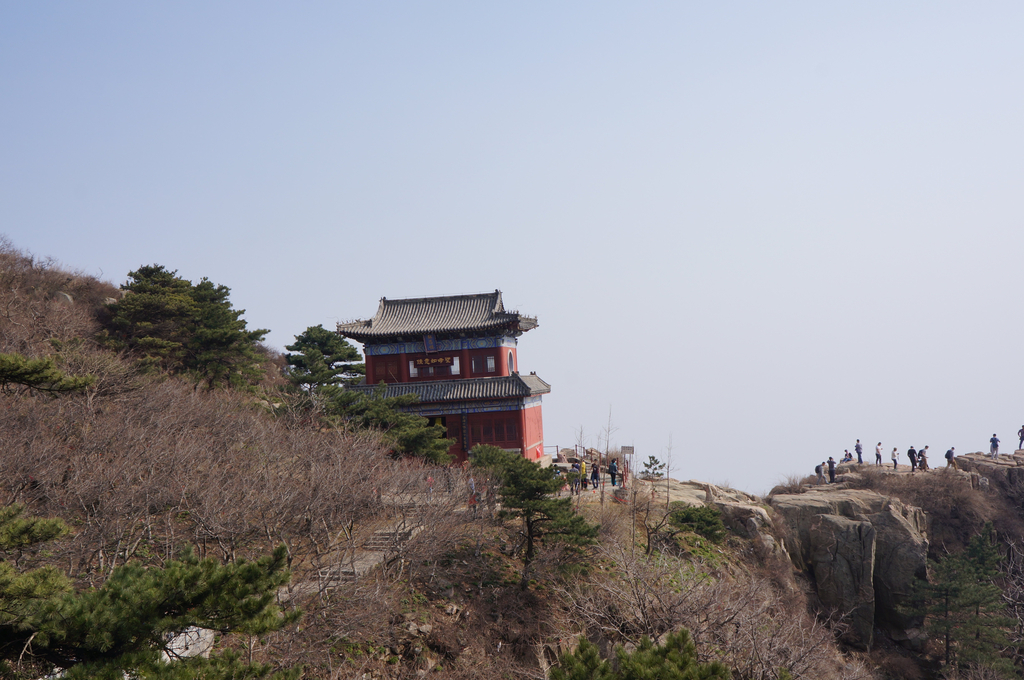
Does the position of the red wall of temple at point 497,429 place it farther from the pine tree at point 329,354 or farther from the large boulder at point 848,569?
the large boulder at point 848,569

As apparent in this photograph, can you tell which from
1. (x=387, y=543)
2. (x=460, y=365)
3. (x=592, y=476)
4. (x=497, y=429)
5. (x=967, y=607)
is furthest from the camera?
(x=460, y=365)

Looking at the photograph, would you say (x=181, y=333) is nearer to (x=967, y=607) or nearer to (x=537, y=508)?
(x=537, y=508)

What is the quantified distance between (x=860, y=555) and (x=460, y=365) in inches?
858

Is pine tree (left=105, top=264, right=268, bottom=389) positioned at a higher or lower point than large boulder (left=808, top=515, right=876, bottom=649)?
higher

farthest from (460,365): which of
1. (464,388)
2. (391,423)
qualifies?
(391,423)

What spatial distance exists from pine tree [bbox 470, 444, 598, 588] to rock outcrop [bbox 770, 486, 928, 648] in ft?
50.2

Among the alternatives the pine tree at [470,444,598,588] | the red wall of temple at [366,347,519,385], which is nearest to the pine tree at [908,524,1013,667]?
the pine tree at [470,444,598,588]

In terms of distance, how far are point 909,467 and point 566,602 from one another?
31.4 metres

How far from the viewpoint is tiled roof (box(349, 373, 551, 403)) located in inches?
1374

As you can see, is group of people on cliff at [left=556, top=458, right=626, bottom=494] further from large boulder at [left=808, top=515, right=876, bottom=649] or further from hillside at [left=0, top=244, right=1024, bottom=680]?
large boulder at [left=808, top=515, right=876, bottom=649]

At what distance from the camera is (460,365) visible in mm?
37094

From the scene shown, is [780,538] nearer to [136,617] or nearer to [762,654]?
[762,654]

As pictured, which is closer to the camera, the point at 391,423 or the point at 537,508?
the point at 537,508

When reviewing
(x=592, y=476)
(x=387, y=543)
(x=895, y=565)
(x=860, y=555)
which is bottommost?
(x=895, y=565)
